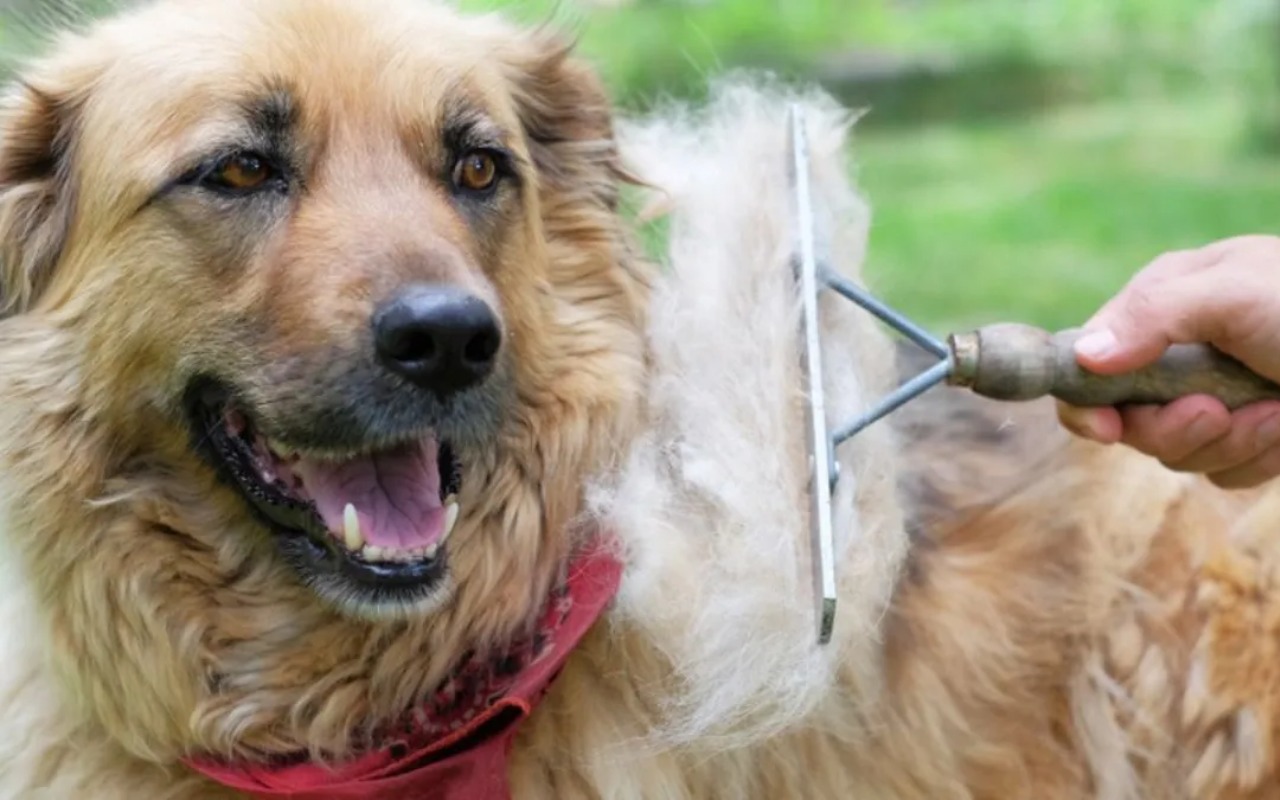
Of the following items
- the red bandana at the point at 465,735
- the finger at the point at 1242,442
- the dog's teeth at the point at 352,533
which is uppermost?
the finger at the point at 1242,442

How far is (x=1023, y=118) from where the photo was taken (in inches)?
492

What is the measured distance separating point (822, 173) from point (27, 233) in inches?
56.9

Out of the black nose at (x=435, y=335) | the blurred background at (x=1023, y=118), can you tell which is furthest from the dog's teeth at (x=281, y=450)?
the blurred background at (x=1023, y=118)

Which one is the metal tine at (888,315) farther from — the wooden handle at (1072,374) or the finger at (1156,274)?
the finger at (1156,274)

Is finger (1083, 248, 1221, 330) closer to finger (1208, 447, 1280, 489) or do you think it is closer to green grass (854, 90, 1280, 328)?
finger (1208, 447, 1280, 489)

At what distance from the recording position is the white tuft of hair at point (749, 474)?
9.09ft

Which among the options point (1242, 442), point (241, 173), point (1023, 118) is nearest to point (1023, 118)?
point (1023, 118)

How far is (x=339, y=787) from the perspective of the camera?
280 centimetres

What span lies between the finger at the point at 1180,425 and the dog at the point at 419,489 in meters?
0.45

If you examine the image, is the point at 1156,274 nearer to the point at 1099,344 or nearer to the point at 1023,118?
the point at 1099,344

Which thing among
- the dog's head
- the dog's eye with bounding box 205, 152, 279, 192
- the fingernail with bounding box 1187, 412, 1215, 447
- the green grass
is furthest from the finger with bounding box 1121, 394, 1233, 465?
the green grass

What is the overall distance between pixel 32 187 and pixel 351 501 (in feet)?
2.72

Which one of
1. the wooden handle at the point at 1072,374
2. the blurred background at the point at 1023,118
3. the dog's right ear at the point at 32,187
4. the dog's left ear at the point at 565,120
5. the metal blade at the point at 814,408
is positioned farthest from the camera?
the blurred background at the point at 1023,118

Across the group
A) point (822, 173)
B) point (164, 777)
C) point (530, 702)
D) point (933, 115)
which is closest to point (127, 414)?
point (164, 777)
